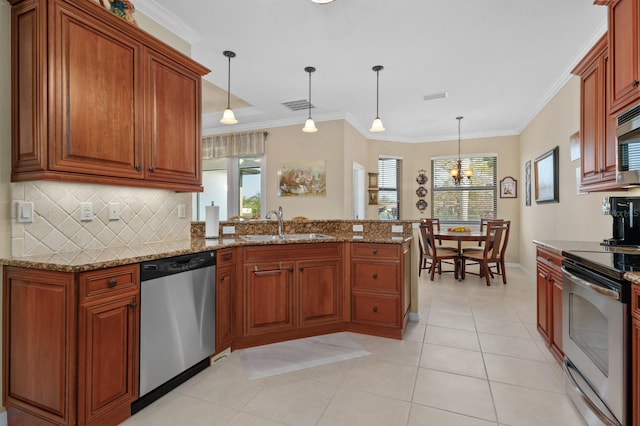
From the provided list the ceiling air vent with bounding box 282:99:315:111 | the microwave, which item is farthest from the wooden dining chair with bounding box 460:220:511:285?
the ceiling air vent with bounding box 282:99:315:111

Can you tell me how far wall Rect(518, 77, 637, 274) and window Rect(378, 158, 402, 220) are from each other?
8.35ft

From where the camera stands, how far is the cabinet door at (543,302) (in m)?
2.58

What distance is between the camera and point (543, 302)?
272cm

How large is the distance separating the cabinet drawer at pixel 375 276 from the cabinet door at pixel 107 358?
1.84m

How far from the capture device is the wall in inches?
129

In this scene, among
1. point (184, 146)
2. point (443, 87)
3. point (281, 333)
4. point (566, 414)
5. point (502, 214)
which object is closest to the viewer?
point (566, 414)

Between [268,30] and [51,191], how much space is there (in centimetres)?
225

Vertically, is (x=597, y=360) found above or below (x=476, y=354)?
above

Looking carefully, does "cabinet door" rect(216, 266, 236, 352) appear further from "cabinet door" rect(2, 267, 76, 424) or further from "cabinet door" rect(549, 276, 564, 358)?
"cabinet door" rect(549, 276, 564, 358)

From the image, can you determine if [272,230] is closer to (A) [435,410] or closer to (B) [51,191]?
(B) [51,191]

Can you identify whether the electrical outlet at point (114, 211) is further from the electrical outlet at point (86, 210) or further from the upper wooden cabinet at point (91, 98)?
the upper wooden cabinet at point (91, 98)

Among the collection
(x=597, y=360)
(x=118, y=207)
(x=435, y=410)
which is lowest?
(x=435, y=410)

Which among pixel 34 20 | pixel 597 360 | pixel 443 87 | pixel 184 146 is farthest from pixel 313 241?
pixel 443 87

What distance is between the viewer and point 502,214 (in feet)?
22.1
